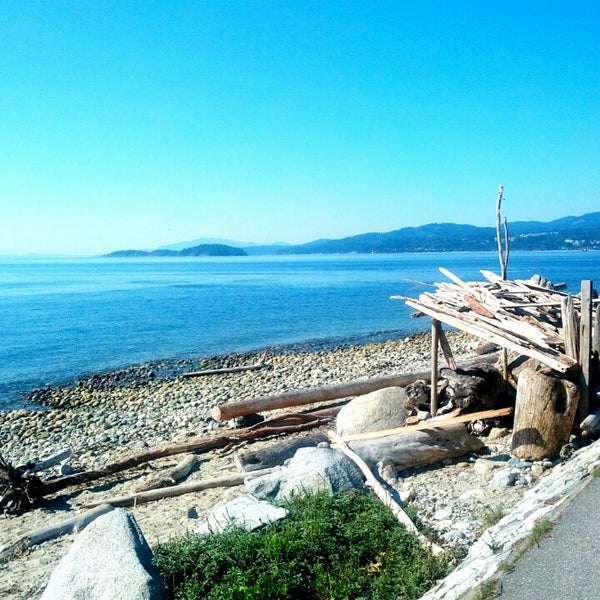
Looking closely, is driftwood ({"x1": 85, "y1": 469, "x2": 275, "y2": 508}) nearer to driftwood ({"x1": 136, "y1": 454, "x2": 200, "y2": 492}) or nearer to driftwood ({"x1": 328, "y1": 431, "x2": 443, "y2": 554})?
driftwood ({"x1": 136, "y1": 454, "x2": 200, "y2": 492})

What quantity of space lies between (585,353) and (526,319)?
4.69 ft

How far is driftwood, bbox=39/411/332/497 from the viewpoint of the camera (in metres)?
10.8

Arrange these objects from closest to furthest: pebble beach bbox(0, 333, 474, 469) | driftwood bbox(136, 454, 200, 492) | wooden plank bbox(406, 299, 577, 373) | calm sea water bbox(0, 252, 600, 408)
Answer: wooden plank bbox(406, 299, 577, 373) → driftwood bbox(136, 454, 200, 492) → pebble beach bbox(0, 333, 474, 469) → calm sea water bbox(0, 252, 600, 408)

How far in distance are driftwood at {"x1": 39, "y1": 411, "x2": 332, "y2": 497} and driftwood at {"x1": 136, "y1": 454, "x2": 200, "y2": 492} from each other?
550 mm

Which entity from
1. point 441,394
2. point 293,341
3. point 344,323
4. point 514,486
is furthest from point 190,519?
point 344,323

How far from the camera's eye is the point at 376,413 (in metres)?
11.3

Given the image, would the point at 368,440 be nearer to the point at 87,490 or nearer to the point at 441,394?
the point at 441,394

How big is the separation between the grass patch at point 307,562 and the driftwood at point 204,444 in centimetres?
534

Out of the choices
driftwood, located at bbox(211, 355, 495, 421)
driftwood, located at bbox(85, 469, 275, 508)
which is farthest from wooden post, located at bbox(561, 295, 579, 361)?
driftwood, located at bbox(85, 469, 275, 508)

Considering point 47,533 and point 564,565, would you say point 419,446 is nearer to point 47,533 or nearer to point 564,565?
point 564,565

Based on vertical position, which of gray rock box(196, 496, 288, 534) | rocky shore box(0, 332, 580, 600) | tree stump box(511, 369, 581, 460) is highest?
tree stump box(511, 369, 581, 460)

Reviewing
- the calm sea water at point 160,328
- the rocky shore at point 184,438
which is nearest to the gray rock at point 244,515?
the rocky shore at point 184,438

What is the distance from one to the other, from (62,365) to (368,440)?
21.9 m

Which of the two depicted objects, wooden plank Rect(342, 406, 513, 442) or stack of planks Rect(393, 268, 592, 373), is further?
wooden plank Rect(342, 406, 513, 442)
